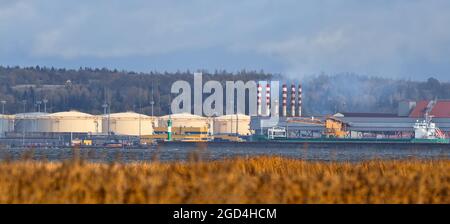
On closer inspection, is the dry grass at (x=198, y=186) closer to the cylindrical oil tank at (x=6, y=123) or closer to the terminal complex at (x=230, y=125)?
the terminal complex at (x=230, y=125)

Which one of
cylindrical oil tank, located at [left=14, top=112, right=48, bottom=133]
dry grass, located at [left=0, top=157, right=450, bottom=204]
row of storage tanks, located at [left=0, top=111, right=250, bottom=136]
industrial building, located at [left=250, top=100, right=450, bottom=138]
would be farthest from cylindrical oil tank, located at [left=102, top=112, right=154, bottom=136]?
dry grass, located at [left=0, top=157, right=450, bottom=204]

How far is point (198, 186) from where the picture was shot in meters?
24.2

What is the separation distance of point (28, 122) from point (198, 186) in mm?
167495

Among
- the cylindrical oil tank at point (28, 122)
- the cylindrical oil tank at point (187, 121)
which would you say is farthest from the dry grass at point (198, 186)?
the cylindrical oil tank at point (28, 122)

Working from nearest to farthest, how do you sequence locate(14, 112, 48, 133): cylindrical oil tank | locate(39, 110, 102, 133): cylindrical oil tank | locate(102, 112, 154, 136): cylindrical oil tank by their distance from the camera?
locate(39, 110, 102, 133): cylindrical oil tank → locate(14, 112, 48, 133): cylindrical oil tank → locate(102, 112, 154, 136): cylindrical oil tank

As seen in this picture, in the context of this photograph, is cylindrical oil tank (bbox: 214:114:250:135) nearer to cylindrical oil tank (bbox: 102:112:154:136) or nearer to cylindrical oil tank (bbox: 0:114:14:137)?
cylindrical oil tank (bbox: 102:112:154:136)

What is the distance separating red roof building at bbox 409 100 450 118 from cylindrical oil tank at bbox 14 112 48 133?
59974mm

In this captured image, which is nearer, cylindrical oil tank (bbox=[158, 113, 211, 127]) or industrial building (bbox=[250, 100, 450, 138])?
industrial building (bbox=[250, 100, 450, 138])

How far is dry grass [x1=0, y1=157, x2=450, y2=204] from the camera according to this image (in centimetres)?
2330
